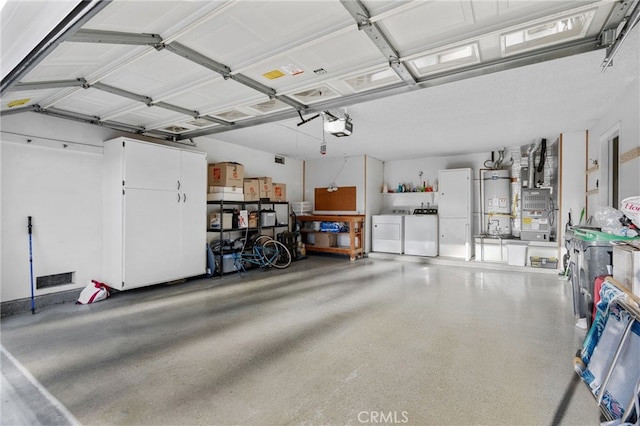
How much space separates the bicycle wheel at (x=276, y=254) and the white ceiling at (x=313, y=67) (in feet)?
8.40

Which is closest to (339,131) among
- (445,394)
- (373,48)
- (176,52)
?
(373,48)

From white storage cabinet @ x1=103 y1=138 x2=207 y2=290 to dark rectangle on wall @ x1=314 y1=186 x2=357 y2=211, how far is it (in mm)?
3901

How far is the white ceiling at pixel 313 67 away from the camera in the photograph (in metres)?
1.99

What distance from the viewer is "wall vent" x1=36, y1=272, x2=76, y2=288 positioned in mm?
3903

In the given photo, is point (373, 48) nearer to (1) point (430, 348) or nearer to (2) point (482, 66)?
(2) point (482, 66)

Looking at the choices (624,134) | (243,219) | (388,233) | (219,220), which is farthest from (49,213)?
(624,134)

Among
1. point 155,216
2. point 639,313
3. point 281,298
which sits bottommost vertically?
point 281,298

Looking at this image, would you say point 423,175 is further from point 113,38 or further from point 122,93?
point 113,38

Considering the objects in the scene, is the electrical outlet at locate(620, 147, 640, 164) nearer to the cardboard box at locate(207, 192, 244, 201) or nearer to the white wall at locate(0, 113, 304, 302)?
the cardboard box at locate(207, 192, 244, 201)

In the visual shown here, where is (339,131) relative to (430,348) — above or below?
above

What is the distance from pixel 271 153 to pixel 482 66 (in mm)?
5462

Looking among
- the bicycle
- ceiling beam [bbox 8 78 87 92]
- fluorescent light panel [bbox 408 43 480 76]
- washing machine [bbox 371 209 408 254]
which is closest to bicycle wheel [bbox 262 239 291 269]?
the bicycle

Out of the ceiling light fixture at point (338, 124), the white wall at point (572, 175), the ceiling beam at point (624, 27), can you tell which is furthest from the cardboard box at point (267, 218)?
the white wall at point (572, 175)

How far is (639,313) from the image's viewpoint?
1.63 meters
